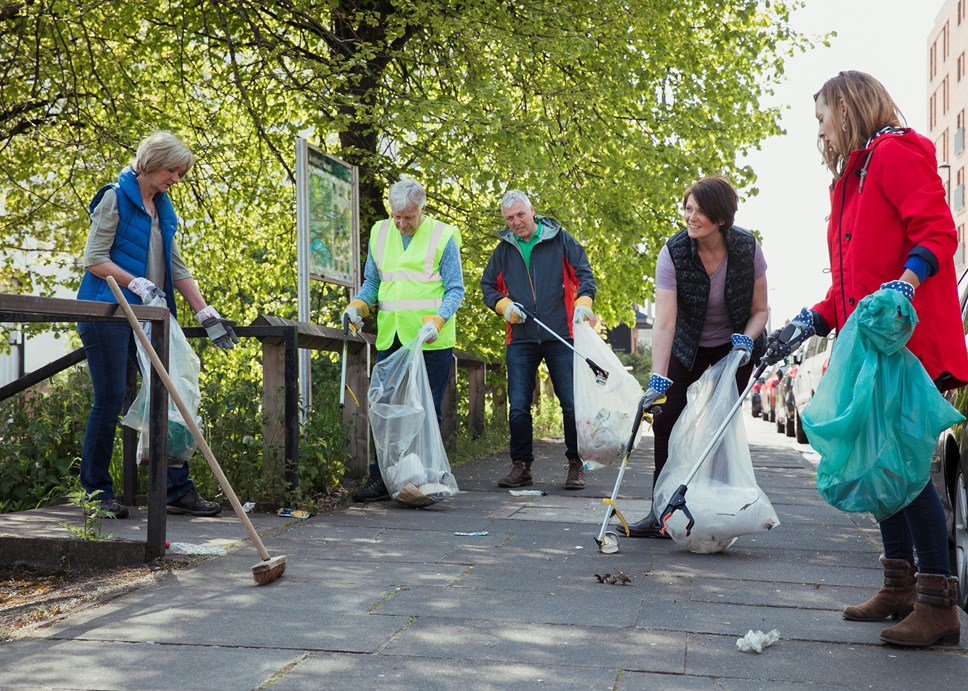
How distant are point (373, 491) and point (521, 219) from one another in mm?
2187

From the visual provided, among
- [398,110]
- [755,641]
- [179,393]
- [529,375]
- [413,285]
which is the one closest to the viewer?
[755,641]

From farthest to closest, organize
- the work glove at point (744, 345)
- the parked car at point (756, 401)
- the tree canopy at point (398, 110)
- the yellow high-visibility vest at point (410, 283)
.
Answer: the parked car at point (756, 401), the tree canopy at point (398, 110), the yellow high-visibility vest at point (410, 283), the work glove at point (744, 345)

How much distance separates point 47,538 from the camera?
4.93m

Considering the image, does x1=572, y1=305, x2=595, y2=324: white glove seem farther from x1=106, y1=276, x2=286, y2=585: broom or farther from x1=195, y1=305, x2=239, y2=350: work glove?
x1=106, y1=276, x2=286, y2=585: broom

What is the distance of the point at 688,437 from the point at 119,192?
3087mm

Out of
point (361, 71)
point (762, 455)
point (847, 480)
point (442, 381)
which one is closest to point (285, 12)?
point (361, 71)

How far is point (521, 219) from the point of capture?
7.73 metres

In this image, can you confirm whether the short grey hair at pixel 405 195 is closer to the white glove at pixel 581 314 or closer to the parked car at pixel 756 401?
the white glove at pixel 581 314

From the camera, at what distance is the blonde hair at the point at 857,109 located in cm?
378

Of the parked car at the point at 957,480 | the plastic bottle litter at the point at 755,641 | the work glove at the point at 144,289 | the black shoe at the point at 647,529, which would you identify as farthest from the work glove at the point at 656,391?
the work glove at the point at 144,289

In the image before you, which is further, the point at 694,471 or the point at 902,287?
the point at 694,471

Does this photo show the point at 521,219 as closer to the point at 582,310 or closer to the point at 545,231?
the point at 545,231

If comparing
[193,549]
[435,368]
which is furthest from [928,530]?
[435,368]

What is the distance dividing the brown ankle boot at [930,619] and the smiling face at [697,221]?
7.49 feet
